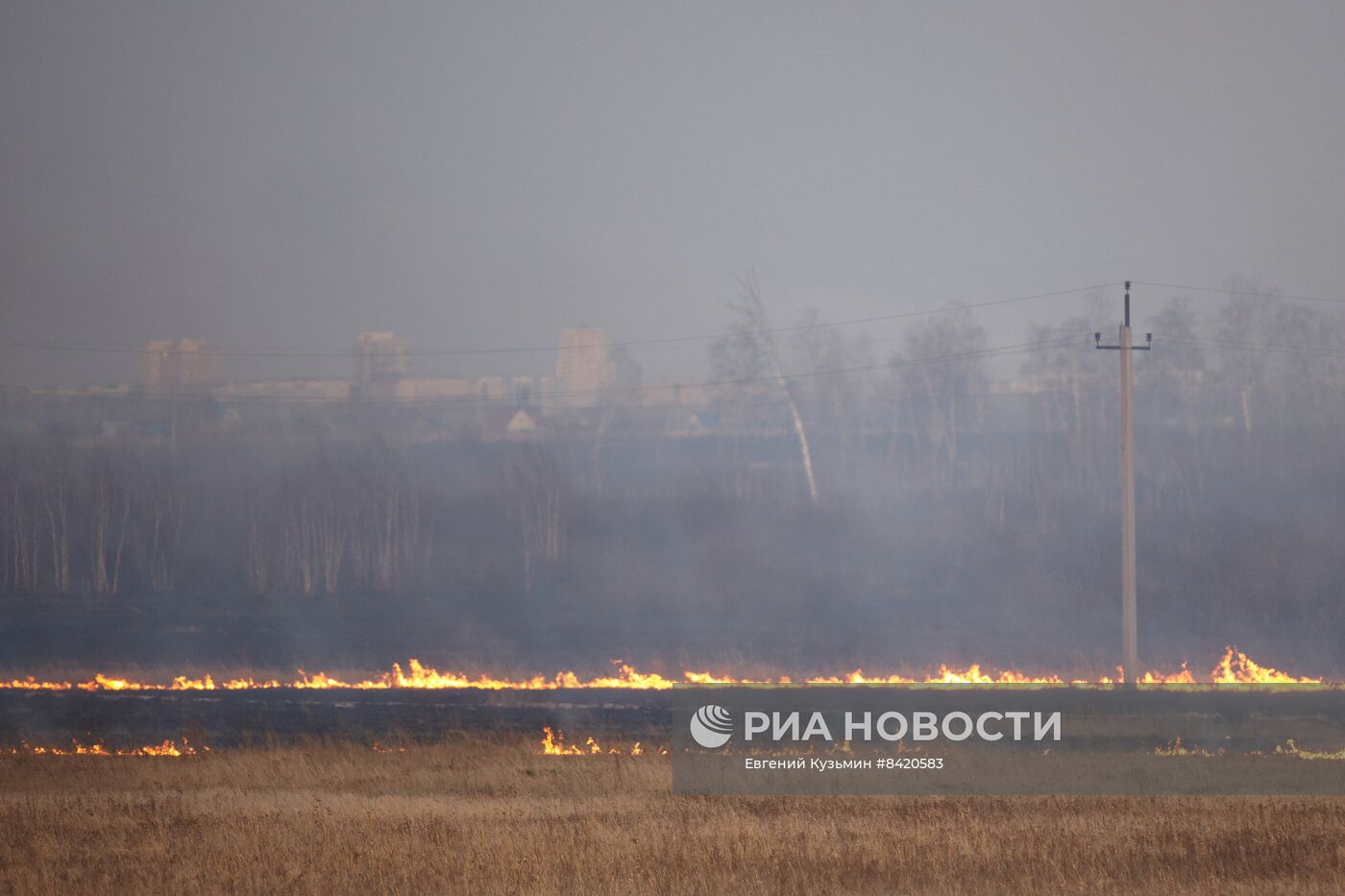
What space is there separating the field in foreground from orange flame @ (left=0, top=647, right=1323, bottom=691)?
25319 mm

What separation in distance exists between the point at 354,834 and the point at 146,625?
52.6m

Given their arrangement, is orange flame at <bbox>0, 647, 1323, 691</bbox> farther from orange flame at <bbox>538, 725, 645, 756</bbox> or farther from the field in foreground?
the field in foreground

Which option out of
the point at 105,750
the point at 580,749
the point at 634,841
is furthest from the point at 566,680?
the point at 634,841

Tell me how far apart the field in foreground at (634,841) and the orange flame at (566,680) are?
25.3 meters

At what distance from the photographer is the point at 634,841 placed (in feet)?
50.1

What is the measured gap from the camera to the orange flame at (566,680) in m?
45.2

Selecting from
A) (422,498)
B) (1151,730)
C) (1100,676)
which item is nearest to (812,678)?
(1100,676)

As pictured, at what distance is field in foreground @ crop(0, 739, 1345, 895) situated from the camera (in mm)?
13633

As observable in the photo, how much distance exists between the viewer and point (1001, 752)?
22.2m

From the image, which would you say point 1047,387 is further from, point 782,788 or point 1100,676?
point 782,788

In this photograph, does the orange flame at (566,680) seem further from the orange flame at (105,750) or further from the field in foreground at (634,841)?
the field in foreground at (634,841)

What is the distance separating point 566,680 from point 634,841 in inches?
1377

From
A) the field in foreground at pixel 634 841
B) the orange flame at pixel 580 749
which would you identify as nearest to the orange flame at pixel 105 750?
the field in foreground at pixel 634 841

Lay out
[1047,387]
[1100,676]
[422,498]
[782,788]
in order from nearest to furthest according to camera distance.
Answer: [782,788] < [1100,676] < [1047,387] < [422,498]
